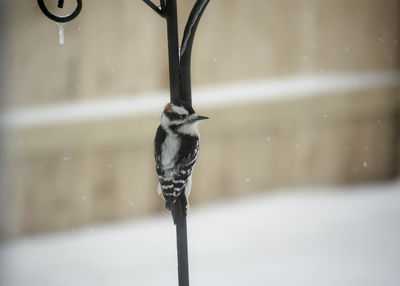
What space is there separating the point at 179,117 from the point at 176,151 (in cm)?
6

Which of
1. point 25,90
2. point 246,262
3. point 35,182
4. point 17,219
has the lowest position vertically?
point 246,262

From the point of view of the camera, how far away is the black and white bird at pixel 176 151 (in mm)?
974

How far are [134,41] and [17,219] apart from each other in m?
0.97

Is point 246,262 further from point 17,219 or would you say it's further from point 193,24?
point 193,24

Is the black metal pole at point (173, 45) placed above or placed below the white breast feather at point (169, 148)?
above

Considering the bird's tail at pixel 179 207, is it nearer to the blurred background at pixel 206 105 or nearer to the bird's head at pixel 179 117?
the bird's head at pixel 179 117

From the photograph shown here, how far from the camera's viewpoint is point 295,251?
98.7 inches

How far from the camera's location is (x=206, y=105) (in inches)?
104

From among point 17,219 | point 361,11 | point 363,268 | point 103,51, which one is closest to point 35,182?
point 17,219

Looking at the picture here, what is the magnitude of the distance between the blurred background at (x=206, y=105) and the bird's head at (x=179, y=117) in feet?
5.04

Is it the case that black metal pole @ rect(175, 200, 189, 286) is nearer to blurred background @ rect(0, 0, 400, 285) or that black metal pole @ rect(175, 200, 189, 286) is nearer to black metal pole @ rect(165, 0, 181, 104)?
black metal pole @ rect(165, 0, 181, 104)

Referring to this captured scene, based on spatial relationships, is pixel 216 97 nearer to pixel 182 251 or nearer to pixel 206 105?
pixel 206 105

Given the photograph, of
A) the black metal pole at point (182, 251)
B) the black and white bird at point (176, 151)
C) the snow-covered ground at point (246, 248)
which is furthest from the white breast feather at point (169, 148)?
the snow-covered ground at point (246, 248)

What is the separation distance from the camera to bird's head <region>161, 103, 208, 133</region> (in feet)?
3.13
